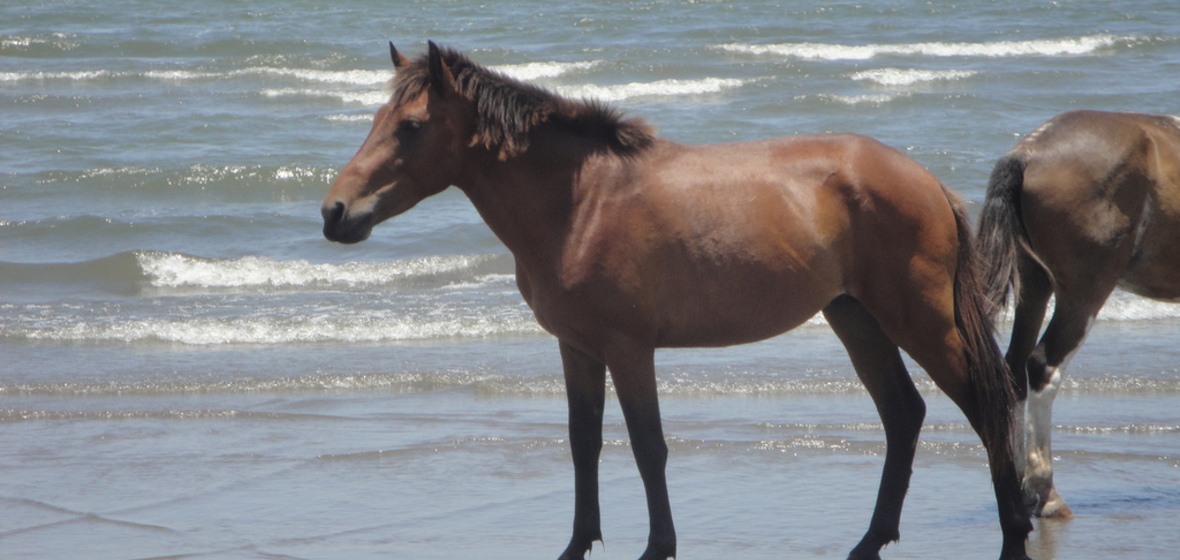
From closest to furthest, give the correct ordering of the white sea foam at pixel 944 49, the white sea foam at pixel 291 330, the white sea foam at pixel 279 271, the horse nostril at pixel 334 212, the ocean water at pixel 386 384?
the horse nostril at pixel 334 212 < the ocean water at pixel 386 384 < the white sea foam at pixel 291 330 < the white sea foam at pixel 279 271 < the white sea foam at pixel 944 49

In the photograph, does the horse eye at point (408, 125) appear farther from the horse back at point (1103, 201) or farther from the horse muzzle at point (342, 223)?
the horse back at point (1103, 201)

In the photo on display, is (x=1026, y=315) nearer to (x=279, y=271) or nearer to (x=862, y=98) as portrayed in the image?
(x=279, y=271)

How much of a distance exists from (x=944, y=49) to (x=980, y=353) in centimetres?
1809

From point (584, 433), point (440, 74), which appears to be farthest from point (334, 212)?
point (584, 433)

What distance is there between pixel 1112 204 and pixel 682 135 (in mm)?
10412

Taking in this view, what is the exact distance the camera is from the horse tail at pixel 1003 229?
4.17 metres

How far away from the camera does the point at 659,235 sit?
3121 mm

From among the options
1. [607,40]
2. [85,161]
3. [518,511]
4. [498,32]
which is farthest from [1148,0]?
[518,511]

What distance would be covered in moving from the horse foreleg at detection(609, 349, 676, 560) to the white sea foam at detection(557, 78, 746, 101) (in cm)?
1448

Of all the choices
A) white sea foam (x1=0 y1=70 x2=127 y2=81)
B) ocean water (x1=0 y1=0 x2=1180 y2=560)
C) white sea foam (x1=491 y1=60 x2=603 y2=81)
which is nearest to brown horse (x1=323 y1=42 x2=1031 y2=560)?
ocean water (x1=0 y1=0 x2=1180 y2=560)

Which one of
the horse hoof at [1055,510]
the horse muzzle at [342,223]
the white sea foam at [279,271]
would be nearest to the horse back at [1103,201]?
the horse hoof at [1055,510]

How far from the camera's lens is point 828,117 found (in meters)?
15.4

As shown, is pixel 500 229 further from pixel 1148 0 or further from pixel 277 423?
pixel 1148 0

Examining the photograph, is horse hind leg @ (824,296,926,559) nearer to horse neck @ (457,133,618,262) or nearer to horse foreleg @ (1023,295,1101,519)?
horse foreleg @ (1023,295,1101,519)
